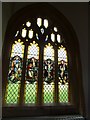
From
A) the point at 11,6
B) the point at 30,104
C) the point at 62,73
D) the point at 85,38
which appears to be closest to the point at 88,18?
the point at 85,38

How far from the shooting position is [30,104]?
3803 mm

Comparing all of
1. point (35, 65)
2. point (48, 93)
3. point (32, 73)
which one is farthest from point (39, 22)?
point (48, 93)

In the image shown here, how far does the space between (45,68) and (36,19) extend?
86cm

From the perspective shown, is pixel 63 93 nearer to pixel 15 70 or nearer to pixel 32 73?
pixel 32 73

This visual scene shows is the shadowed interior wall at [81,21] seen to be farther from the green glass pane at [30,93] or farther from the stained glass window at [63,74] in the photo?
the green glass pane at [30,93]

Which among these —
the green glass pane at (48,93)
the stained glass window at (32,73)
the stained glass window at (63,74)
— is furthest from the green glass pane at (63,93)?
the stained glass window at (32,73)

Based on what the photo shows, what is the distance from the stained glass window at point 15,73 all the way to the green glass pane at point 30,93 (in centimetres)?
15

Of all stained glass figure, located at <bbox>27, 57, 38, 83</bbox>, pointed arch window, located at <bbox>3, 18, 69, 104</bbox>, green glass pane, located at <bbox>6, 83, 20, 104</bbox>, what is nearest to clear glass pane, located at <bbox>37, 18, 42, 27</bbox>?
pointed arch window, located at <bbox>3, 18, 69, 104</bbox>

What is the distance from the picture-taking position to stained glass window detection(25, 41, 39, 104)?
3.87 meters

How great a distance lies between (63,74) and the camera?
13.8 ft

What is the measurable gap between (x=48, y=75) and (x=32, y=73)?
290 millimetres

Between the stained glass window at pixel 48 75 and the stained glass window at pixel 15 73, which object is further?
the stained glass window at pixel 48 75

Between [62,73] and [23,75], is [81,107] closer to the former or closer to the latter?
[62,73]

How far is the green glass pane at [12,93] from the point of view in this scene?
3.76 m
